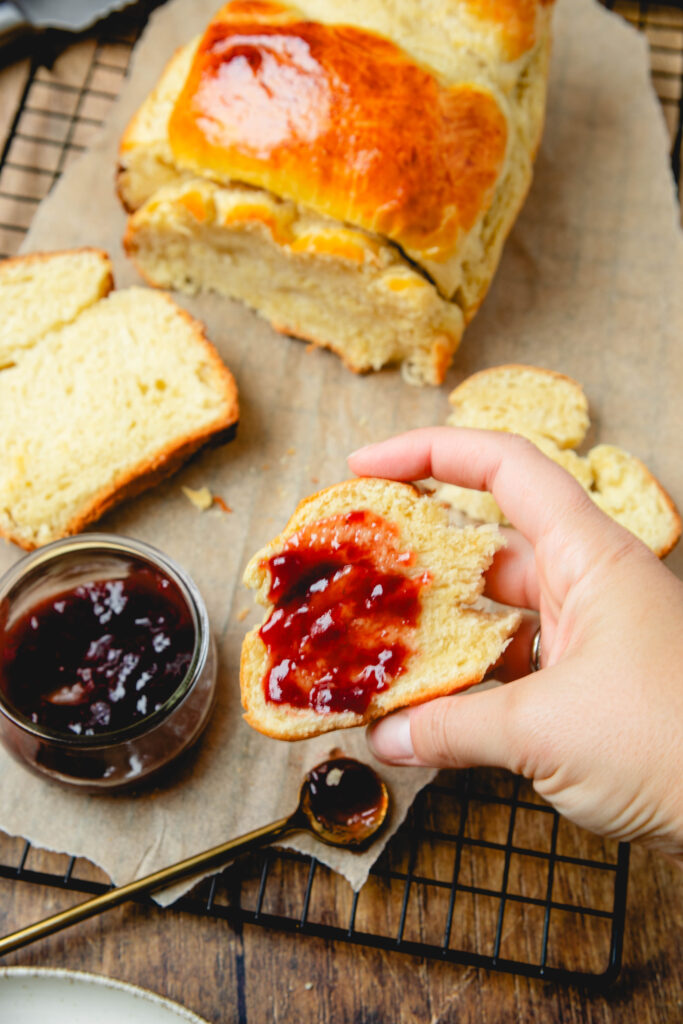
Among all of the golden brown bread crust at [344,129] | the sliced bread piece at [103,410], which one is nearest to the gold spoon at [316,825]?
the sliced bread piece at [103,410]

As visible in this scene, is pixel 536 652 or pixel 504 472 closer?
pixel 504 472

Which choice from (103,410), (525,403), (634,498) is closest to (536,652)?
(634,498)

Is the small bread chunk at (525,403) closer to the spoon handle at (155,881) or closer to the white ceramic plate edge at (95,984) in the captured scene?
the spoon handle at (155,881)

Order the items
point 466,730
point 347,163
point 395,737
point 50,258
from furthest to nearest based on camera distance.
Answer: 1. point 50,258
2. point 347,163
3. point 395,737
4. point 466,730

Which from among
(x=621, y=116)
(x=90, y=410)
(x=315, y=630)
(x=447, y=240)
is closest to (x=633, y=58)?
(x=621, y=116)

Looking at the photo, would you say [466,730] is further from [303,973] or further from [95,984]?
[95,984]

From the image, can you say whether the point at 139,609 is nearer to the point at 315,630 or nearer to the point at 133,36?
the point at 315,630

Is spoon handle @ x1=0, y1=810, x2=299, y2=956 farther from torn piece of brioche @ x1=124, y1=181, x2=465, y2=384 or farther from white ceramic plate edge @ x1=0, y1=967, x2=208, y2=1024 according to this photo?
torn piece of brioche @ x1=124, y1=181, x2=465, y2=384

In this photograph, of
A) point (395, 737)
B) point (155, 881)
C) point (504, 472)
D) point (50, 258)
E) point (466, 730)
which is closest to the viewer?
point (466, 730)
